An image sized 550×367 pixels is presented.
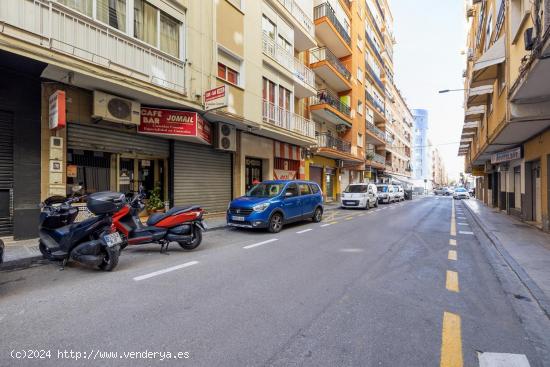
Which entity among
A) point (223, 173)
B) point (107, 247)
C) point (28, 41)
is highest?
point (28, 41)

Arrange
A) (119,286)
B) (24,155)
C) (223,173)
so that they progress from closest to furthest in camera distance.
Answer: (119,286) < (24,155) < (223,173)

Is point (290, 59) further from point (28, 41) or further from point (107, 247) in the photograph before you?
point (107, 247)

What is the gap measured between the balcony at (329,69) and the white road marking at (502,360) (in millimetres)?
20472

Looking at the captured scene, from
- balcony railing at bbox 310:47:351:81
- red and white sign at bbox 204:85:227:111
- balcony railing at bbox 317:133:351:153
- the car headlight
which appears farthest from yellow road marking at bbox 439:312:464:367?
balcony railing at bbox 310:47:351:81

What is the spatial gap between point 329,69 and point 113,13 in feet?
52.6

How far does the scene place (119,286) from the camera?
13.7 feet

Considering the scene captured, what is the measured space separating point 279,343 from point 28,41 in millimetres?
7873

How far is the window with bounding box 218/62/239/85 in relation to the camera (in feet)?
39.8

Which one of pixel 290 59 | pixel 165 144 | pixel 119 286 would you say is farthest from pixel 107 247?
pixel 290 59

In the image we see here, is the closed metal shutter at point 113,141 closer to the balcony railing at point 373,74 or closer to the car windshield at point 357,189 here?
the car windshield at point 357,189

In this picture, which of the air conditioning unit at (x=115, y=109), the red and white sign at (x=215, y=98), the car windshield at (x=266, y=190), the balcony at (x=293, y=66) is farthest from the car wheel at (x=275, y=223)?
the balcony at (x=293, y=66)

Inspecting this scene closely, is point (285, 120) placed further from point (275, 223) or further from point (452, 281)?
point (452, 281)

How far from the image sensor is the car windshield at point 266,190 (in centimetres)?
975

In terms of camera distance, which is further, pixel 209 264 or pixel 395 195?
pixel 395 195
